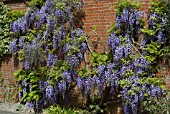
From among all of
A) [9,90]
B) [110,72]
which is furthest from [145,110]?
[9,90]

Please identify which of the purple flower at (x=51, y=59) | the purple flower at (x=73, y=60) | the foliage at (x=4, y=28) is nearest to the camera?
the purple flower at (x=73, y=60)

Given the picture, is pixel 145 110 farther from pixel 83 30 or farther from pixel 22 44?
pixel 22 44

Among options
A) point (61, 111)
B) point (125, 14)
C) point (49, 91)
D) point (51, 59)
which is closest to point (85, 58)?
point (51, 59)

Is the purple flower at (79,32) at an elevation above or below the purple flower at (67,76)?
above

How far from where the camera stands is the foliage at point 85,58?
253 inches

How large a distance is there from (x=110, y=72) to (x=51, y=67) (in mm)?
1492

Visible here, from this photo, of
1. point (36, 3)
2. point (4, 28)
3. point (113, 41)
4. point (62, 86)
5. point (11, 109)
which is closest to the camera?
point (113, 41)

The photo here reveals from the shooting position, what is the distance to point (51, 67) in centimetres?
756

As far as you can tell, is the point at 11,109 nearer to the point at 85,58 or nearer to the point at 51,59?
the point at 51,59

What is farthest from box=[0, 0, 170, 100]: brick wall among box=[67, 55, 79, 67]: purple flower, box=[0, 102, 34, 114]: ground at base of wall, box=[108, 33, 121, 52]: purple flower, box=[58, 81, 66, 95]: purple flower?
box=[0, 102, 34, 114]: ground at base of wall

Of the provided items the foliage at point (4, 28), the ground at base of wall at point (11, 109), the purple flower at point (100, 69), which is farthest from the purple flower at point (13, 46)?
the purple flower at point (100, 69)

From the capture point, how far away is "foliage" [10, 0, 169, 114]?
21.1ft

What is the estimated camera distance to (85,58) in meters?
7.36

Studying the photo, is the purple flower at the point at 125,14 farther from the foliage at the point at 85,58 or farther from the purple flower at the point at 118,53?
the purple flower at the point at 118,53
